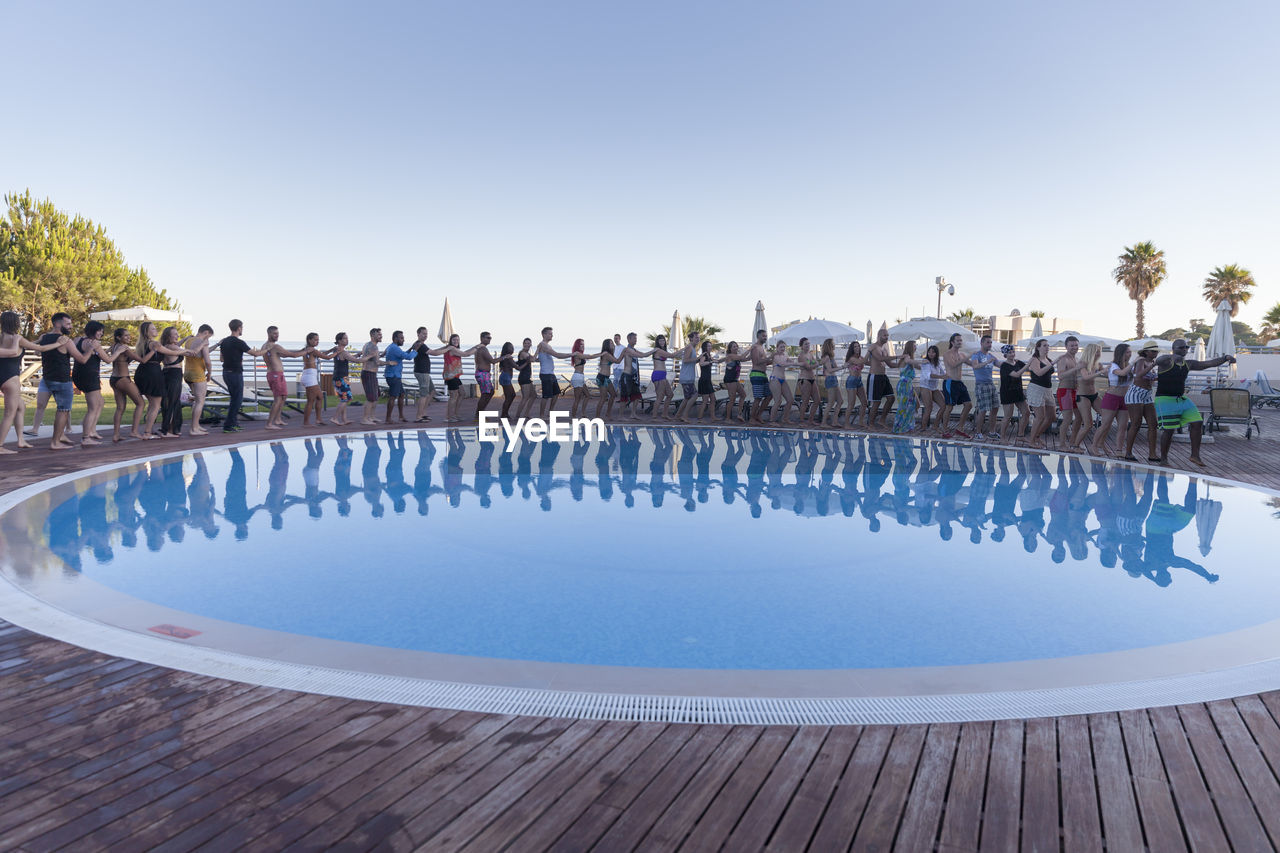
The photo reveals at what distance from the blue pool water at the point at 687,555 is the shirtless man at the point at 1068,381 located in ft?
5.23

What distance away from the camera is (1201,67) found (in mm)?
17500

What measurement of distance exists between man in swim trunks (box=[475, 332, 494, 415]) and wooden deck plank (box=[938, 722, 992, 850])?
1018cm

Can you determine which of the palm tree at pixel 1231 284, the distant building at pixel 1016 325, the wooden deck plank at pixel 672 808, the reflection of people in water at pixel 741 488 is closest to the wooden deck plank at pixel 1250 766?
the wooden deck plank at pixel 672 808

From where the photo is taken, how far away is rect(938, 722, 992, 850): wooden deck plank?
5.87 ft

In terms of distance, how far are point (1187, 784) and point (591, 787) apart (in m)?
1.76

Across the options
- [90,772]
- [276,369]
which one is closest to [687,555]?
[90,772]

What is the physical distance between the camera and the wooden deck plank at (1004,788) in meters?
1.79

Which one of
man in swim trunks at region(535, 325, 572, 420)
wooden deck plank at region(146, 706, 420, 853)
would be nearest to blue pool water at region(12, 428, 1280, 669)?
wooden deck plank at region(146, 706, 420, 853)

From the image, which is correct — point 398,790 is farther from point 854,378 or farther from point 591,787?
point 854,378

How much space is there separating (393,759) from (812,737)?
1.35 m

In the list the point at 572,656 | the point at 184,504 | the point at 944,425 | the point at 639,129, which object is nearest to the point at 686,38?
the point at 639,129

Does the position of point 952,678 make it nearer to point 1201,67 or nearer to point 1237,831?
point 1237,831

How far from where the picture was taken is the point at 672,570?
5152 millimetres

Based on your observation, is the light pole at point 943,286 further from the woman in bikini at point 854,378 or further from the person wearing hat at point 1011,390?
the person wearing hat at point 1011,390
